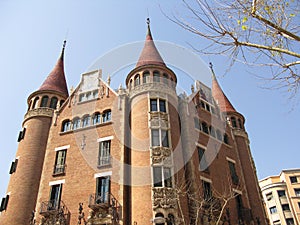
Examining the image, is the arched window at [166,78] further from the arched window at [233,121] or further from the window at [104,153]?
the arched window at [233,121]

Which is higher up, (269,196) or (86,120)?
(269,196)

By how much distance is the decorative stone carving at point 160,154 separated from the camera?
2139 centimetres

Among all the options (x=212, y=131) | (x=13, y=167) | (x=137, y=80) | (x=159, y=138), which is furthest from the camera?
(x=212, y=131)

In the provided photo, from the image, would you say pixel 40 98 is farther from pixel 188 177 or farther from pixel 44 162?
pixel 188 177

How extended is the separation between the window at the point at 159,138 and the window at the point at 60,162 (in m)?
7.86

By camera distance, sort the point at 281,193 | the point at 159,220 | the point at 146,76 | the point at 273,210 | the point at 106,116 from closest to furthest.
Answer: the point at 159,220 → the point at 106,116 → the point at 146,76 → the point at 273,210 → the point at 281,193

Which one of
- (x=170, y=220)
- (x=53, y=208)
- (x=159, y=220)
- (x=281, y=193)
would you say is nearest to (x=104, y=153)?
(x=53, y=208)

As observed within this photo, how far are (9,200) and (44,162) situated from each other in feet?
13.2

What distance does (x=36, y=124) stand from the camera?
2797 cm

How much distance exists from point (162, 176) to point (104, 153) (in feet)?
17.8

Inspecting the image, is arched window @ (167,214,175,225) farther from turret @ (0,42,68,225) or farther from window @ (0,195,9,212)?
window @ (0,195,9,212)

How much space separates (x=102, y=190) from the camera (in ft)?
71.4

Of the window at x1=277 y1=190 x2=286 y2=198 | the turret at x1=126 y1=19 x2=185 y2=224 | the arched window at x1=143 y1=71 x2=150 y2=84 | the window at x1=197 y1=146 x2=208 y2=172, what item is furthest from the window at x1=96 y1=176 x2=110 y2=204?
the window at x1=277 y1=190 x2=286 y2=198

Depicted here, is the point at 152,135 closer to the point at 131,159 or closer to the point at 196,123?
the point at 131,159
